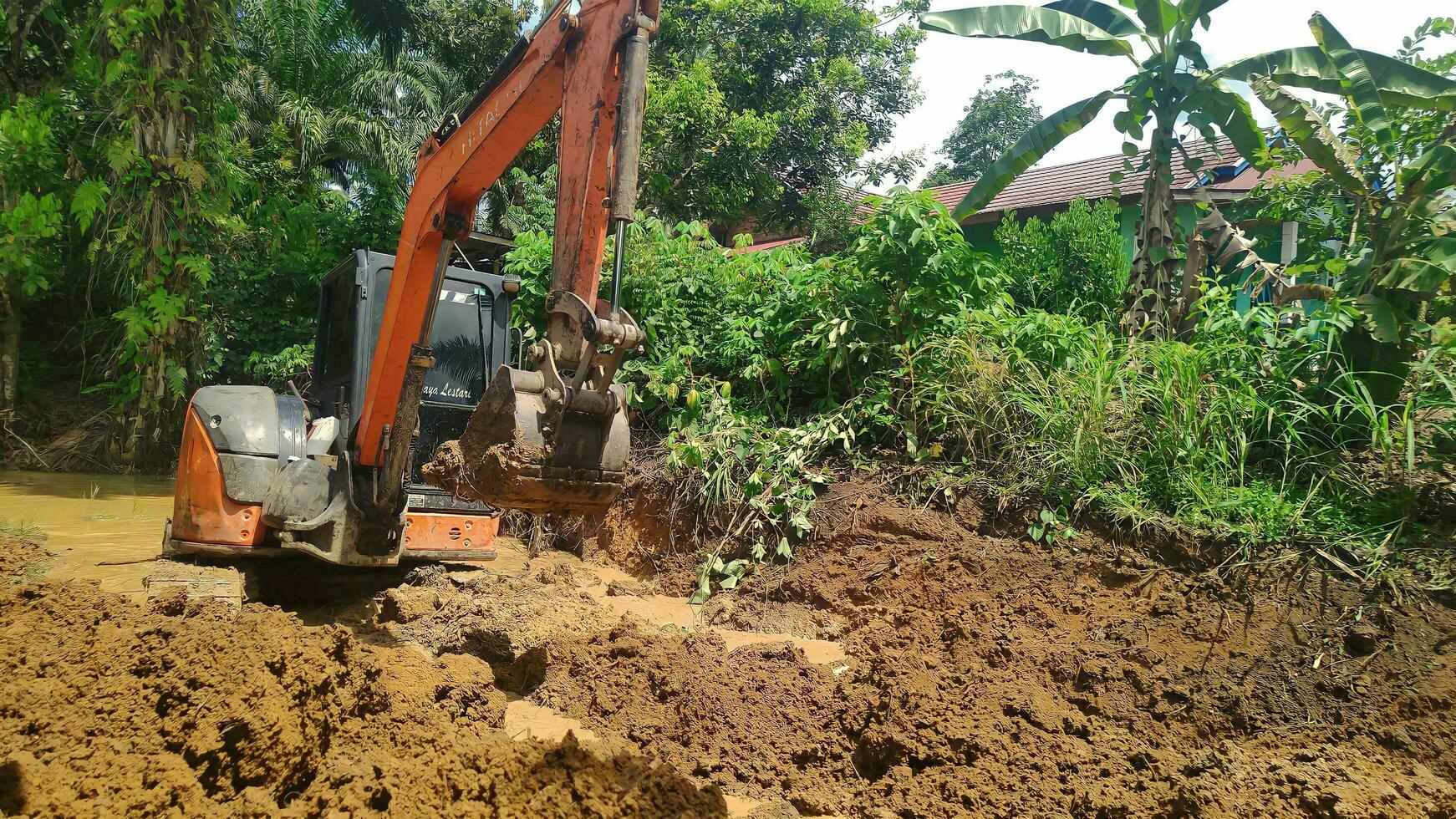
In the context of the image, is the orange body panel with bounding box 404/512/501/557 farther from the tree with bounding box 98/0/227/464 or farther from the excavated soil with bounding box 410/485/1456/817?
the tree with bounding box 98/0/227/464

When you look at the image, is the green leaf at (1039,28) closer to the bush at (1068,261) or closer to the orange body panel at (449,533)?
the bush at (1068,261)

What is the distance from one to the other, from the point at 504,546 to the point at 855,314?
3.70 meters

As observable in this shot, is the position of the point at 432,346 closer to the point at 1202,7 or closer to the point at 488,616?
the point at 488,616

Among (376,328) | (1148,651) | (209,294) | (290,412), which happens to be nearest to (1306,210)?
(1148,651)

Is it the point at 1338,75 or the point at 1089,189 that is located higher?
the point at 1089,189

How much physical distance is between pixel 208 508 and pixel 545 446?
2.47 m

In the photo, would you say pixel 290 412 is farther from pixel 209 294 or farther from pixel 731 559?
pixel 209 294

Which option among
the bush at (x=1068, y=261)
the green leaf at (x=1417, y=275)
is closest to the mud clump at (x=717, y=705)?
the green leaf at (x=1417, y=275)

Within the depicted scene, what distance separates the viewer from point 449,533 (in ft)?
18.0

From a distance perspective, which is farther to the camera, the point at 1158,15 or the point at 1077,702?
the point at 1158,15

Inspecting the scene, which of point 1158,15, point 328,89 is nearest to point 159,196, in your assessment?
point 328,89

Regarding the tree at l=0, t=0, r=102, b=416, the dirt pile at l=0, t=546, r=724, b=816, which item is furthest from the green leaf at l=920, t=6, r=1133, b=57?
the tree at l=0, t=0, r=102, b=416

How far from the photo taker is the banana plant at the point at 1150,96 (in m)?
7.18

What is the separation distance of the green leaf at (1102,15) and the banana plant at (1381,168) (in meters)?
0.99
